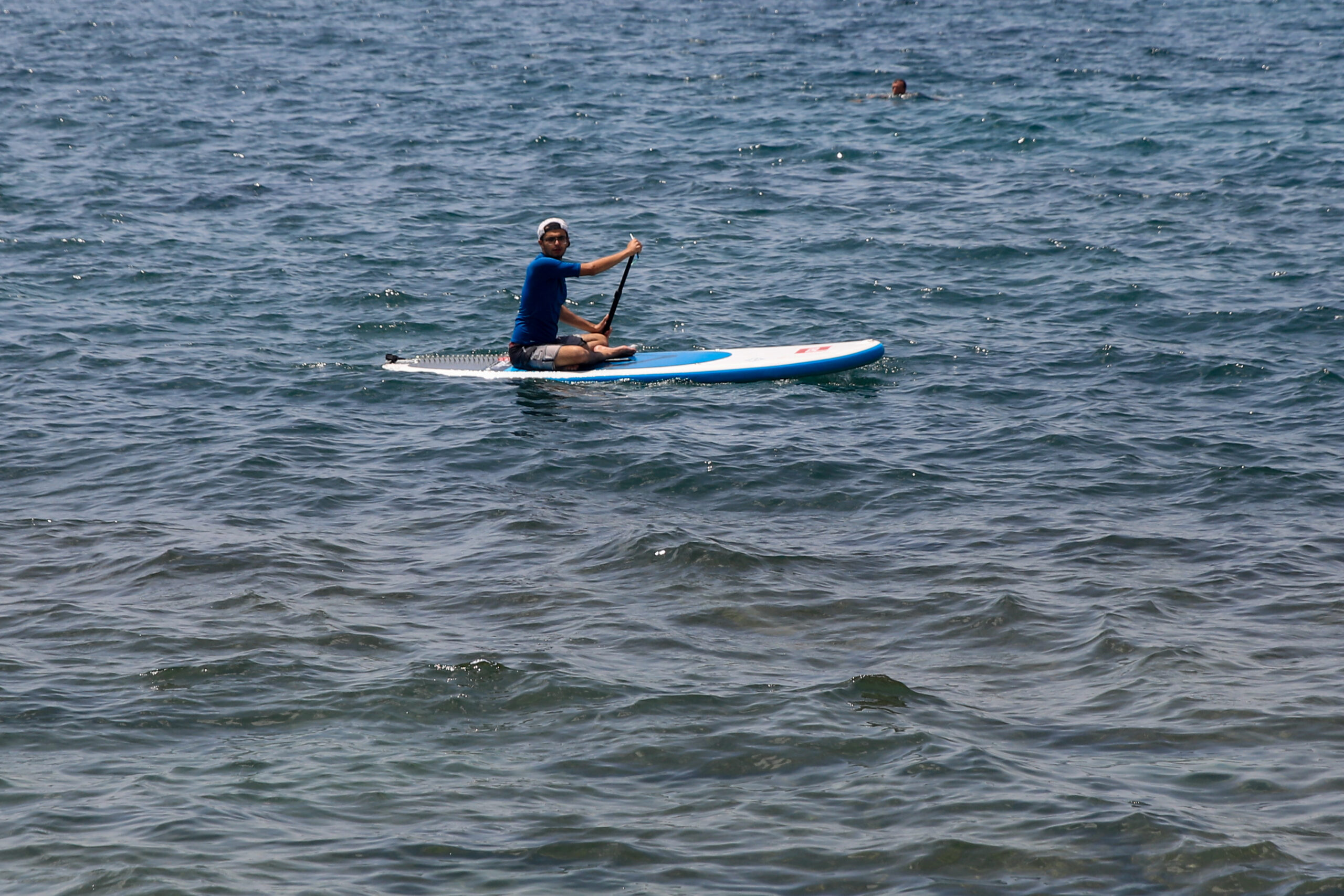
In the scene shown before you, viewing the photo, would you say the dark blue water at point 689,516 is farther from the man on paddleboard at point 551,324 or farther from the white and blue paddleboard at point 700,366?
the man on paddleboard at point 551,324

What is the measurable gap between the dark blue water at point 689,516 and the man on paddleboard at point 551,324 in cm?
65

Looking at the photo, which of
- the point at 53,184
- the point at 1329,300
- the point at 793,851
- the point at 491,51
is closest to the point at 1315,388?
the point at 1329,300

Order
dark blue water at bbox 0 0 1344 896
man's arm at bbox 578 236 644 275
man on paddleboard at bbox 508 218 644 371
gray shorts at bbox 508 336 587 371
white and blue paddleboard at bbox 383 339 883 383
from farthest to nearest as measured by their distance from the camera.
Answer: gray shorts at bbox 508 336 587 371, white and blue paddleboard at bbox 383 339 883 383, man on paddleboard at bbox 508 218 644 371, man's arm at bbox 578 236 644 275, dark blue water at bbox 0 0 1344 896

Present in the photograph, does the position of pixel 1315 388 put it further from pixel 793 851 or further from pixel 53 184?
pixel 53 184

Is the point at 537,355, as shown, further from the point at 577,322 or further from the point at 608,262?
the point at 608,262

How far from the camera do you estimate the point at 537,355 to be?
45.8ft

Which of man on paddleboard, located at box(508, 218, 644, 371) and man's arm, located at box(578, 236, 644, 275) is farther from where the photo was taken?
man on paddleboard, located at box(508, 218, 644, 371)

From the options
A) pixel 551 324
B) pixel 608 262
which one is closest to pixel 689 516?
pixel 608 262

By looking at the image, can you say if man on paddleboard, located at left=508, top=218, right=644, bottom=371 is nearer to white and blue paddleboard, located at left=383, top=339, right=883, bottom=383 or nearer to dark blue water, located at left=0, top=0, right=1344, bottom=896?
white and blue paddleboard, located at left=383, top=339, right=883, bottom=383

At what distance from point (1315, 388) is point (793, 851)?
907cm

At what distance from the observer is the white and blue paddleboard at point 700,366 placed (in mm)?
13625

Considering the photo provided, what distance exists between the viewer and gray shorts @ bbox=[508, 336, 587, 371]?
1391 centimetres

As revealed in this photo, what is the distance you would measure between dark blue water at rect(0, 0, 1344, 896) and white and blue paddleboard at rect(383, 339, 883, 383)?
0.18 m

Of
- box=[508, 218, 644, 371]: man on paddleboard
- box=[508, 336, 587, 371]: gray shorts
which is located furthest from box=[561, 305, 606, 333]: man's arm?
box=[508, 336, 587, 371]: gray shorts
